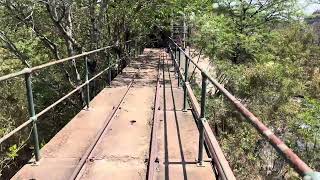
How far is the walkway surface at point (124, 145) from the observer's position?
4.05 m

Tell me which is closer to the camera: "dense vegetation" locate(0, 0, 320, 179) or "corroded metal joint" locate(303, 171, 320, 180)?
"corroded metal joint" locate(303, 171, 320, 180)

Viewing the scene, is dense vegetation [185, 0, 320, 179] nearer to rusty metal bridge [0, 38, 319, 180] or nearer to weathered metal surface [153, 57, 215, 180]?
weathered metal surface [153, 57, 215, 180]

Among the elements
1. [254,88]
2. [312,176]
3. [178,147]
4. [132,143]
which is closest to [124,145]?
[132,143]

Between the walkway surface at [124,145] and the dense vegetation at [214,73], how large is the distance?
6573mm

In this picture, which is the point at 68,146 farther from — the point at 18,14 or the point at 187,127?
the point at 18,14

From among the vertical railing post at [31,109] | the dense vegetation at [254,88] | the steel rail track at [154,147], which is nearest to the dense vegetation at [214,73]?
the dense vegetation at [254,88]

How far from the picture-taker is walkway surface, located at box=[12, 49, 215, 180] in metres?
4.05

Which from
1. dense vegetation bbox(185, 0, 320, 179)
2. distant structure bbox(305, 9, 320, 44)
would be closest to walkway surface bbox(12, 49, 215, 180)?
dense vegetation bbox(185, 0, 320, 179)

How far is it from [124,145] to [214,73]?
647 inches

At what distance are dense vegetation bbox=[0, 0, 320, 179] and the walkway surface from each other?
6573 millimetres

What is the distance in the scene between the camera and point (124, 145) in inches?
196

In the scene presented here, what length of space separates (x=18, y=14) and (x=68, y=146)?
28.5ft

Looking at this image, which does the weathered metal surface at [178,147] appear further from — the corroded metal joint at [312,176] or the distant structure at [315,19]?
the distant structure at [315,19]

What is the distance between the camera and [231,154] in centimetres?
1598
